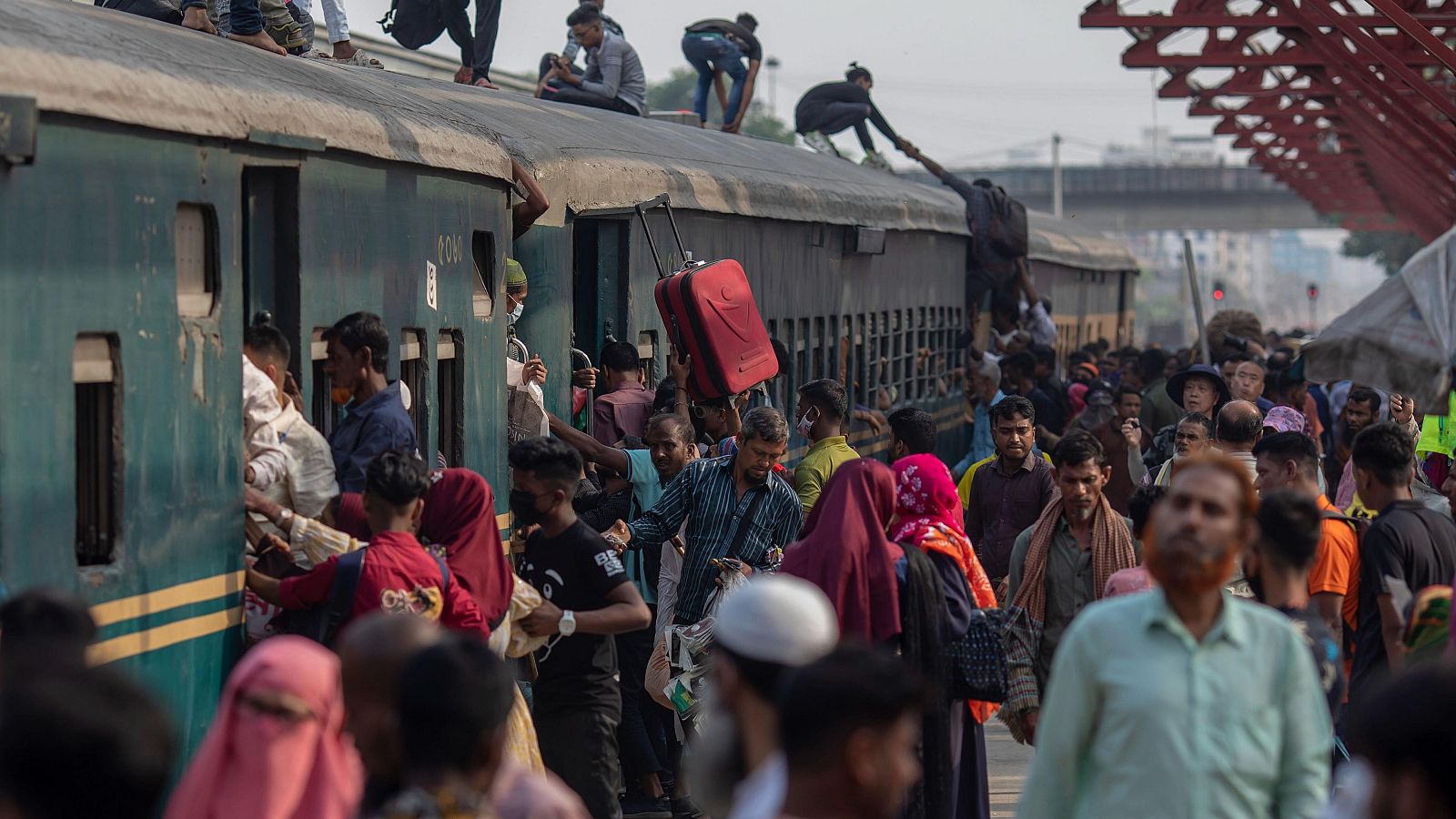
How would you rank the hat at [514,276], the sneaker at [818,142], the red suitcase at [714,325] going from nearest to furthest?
the hat at [514,276]
the red suitcase at [714,325]
the sneaker at [818,142]

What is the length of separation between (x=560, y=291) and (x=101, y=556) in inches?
176

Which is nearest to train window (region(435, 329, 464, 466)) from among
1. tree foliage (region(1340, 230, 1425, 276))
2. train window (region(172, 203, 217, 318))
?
train window (region(172, 203, 217, 318))

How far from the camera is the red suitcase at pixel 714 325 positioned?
991 cm

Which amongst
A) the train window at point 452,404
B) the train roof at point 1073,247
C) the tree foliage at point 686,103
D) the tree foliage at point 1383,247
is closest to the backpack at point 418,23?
the train window at point 452,404

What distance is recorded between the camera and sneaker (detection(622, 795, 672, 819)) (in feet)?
27.0

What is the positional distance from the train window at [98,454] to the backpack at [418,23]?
371 inches

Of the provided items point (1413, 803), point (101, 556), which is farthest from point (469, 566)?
point (1413, 803)

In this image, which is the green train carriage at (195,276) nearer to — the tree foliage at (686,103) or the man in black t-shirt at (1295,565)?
the man in black t-shirt at (1295,565)

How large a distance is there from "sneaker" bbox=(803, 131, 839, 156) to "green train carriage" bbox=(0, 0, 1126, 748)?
1164 cm

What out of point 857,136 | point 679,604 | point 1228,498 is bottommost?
point 679,604

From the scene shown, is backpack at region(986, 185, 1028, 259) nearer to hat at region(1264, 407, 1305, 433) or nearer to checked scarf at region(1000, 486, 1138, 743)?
hat at region(1264, 407, 1305, 433)

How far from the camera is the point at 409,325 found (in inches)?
280

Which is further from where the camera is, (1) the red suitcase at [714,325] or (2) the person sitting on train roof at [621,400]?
(1) the red suitcase at [714,325]

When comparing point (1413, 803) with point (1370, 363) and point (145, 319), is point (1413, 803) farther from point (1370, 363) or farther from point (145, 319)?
point (145, 319)
